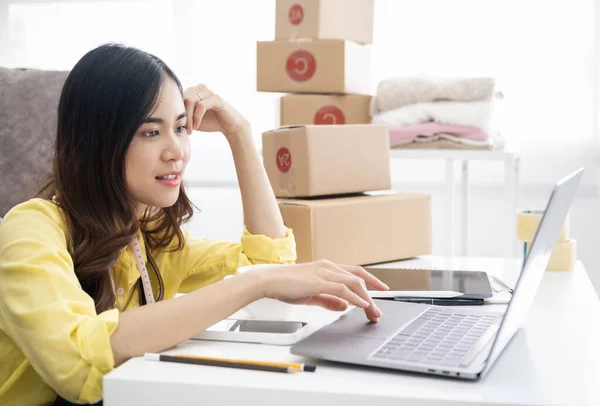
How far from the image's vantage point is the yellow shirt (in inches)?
34.2

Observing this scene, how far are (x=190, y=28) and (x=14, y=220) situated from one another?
2771mm

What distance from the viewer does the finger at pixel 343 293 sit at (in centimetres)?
94

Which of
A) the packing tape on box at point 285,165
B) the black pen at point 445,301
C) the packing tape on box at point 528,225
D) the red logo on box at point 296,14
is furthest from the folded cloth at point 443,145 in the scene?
the black pen at point 445,301

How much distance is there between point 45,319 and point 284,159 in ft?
3.16

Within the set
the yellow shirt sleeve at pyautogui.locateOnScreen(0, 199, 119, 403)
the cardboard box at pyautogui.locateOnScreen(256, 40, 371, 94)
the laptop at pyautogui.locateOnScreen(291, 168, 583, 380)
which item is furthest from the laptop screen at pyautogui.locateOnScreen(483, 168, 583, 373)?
the cardboard box at pyautogui.locateOnScreen(256, 40, 371, 94)

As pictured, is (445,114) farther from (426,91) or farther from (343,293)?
(343,293)

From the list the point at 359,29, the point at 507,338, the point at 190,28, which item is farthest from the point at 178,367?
the point at 190,28

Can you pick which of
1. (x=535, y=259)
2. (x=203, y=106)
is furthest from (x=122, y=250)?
(x=535, y=259)

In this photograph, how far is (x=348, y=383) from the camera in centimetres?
75

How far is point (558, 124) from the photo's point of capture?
3.37 m

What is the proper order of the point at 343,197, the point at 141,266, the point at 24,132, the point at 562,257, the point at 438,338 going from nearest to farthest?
1. the point at 438,338
2. the point at 141,266
3. the point at 562,257
4. the point at 24,132
5. the point at 343,197

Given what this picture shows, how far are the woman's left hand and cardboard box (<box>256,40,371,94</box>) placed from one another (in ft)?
3.70

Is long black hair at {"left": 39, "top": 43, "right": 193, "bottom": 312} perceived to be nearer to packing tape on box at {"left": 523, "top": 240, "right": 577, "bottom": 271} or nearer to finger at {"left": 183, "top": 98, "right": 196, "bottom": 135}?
finger at {"left": 183, "top": 98, "right": 196, "bottom": 135}

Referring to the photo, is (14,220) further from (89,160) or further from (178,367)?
(178,367)
